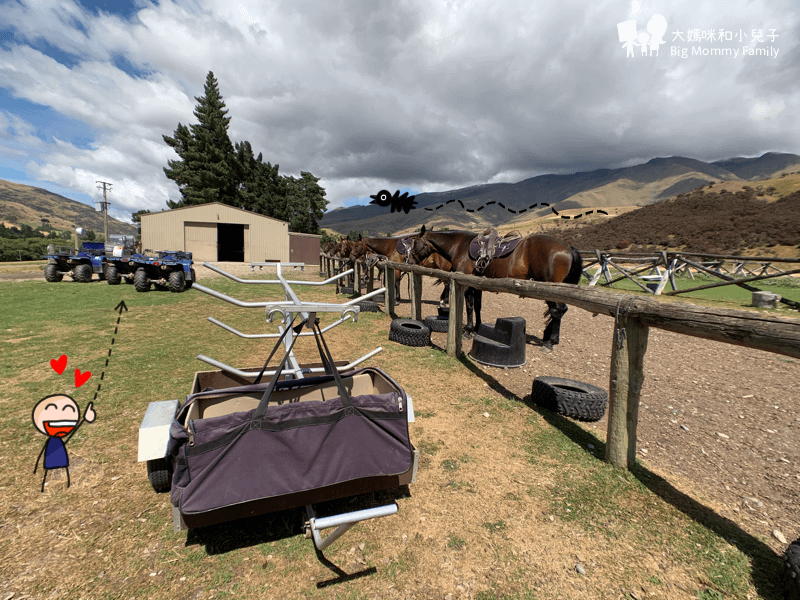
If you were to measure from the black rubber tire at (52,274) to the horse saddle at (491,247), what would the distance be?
1897 centimetres

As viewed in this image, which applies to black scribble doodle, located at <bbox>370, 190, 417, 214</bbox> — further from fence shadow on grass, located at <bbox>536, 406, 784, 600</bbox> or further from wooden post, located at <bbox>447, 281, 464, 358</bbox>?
fence shadow on grass, located at <bbox>536, 406, 784, 600</bbox>

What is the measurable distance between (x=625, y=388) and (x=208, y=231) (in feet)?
114

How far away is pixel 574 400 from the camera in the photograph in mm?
4301

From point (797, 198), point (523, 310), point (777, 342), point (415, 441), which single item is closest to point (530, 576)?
Answer: point (415, 441)

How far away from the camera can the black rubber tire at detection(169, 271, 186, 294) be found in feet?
46.1

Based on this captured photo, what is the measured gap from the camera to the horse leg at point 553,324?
7.18m

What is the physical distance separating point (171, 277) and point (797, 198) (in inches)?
2151

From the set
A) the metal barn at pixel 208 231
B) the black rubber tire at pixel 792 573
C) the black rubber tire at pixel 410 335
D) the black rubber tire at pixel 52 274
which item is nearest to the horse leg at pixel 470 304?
the black rubber tire at pixel 410 335

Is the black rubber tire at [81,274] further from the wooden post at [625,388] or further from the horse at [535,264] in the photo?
the wooden post at [625,388]

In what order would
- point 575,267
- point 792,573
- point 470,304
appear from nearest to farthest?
point 792,573 → point 575,267 → point 470,304

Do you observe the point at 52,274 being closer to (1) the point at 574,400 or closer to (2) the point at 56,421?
(2) the point at 56,421

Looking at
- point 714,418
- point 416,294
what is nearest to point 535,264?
point 416,294

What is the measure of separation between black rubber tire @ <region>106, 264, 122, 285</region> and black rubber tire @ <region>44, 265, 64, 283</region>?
261 centimetres

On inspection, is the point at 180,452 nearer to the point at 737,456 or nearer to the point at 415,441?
the point at 415,441
